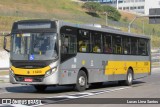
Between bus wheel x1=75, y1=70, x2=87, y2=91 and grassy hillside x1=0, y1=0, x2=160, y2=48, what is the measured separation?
182ft

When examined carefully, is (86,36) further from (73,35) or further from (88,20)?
(88,20)

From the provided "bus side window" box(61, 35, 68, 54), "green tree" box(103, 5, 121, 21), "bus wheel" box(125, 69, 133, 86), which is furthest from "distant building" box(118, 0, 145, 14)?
"bus side window" box(61, 35, 68, 54)

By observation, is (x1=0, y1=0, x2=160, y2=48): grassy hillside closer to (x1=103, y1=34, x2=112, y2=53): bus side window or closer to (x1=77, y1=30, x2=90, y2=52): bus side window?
(x1=103, y1=34, x2=112, y2=53): bus side window

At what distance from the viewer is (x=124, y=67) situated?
2555 cm

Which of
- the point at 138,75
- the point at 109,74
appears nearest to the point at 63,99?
the point at 109,74

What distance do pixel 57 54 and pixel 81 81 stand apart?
219cm

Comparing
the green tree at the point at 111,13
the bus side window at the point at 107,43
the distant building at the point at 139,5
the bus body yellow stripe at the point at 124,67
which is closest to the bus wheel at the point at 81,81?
the bus body yellow stripe at the point at 124,67

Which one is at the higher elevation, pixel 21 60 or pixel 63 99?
pixel 21 60

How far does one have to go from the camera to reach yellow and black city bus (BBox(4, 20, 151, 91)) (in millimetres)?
19219

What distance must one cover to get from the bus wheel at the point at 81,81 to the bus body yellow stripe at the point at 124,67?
2.63 m

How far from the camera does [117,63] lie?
2470 cm

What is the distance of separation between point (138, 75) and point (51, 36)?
9.49 m

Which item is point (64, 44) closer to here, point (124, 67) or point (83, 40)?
point (83, 40)

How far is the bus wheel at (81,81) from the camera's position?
20.5 meters
